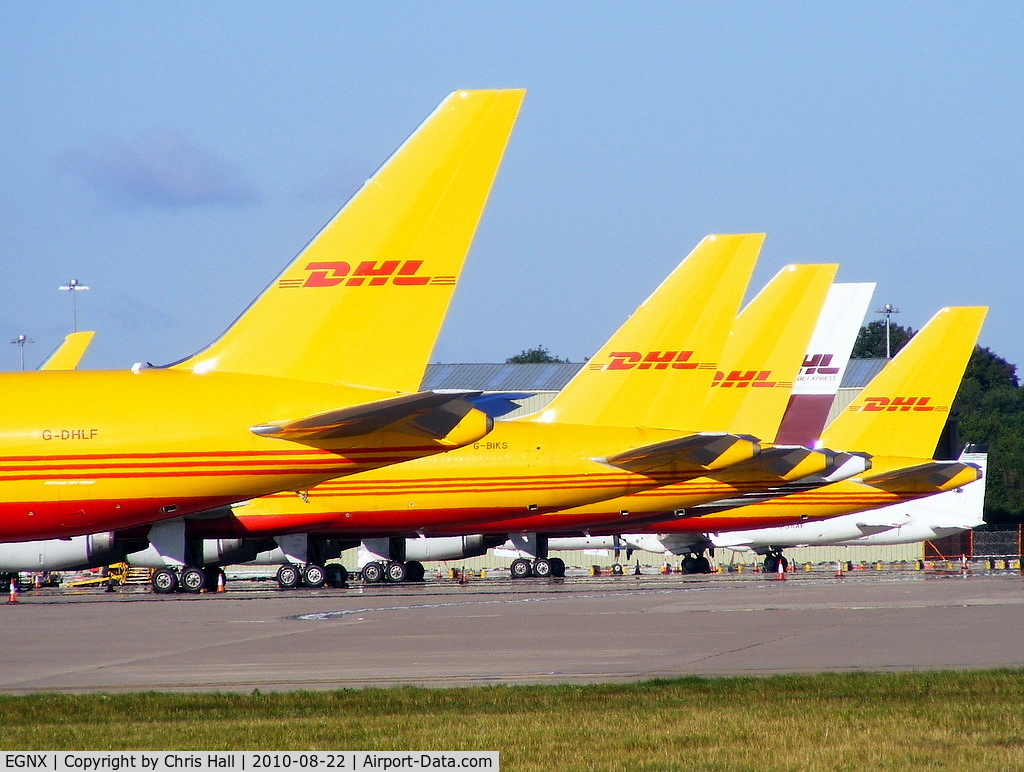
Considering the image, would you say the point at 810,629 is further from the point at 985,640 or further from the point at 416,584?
the point at 416,584

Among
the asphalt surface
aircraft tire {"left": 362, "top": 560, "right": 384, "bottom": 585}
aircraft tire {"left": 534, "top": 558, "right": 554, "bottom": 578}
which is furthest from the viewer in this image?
aircraft tire {"left": 534, "top": 558, "right": 554, "bottom": 578}

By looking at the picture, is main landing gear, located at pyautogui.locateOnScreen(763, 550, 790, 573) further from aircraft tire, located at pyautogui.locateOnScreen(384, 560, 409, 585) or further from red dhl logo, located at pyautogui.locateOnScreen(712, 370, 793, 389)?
aircraft tire, located at pyautogui.locateOnScreen(384, 560, 409, 585)

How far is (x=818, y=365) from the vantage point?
170ft

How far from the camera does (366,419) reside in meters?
18.2

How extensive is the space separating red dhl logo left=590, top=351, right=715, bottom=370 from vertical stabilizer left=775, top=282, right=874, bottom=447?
44.4 feet

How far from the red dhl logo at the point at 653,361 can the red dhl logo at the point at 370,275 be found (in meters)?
20.6

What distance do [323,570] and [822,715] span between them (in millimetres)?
30320

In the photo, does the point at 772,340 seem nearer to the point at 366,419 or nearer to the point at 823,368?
the point at 823,368

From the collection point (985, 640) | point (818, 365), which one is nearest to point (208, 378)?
point (985, 640)

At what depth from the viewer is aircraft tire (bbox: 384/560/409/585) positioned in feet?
155

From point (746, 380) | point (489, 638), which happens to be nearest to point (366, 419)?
point (489, 638)

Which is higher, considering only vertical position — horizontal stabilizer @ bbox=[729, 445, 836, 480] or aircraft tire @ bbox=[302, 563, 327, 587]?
horizontal stabilizer @ bbox=[729, 445, 836, 480]

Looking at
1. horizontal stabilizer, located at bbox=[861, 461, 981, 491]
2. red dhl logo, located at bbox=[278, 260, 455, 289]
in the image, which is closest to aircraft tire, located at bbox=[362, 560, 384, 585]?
horizontal stabilizer, located at bbox=[861, 461, 981, 491]

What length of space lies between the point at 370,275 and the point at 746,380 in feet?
86.9
